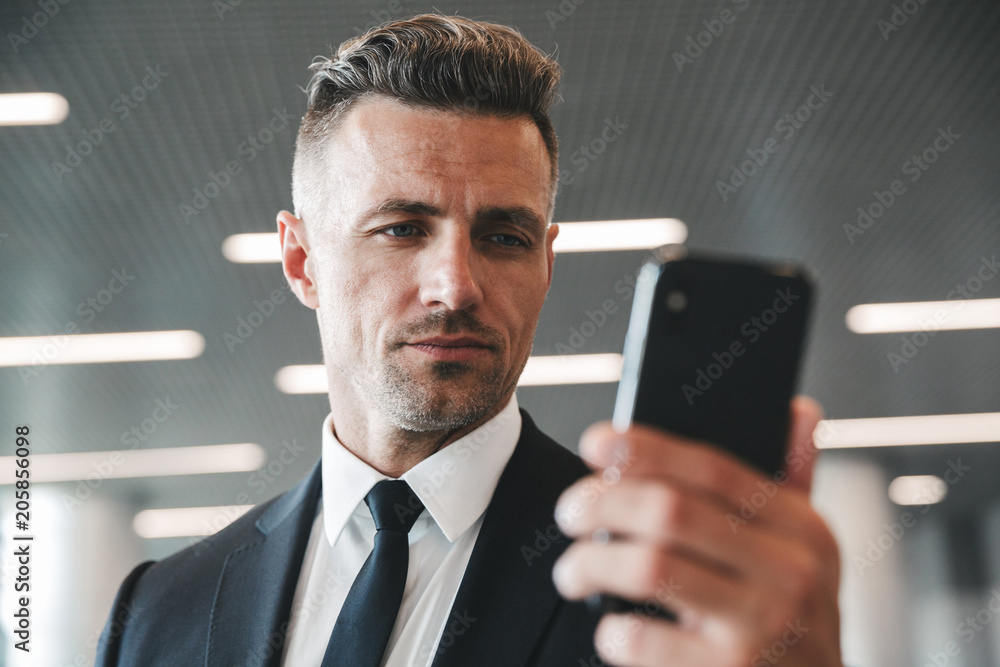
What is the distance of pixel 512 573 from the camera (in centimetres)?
110

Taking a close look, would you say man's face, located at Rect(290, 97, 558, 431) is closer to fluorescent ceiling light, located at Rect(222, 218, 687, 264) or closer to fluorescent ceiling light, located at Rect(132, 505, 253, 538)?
fluorescent ceiling light, located at Rect(222, 218, 687, 264)

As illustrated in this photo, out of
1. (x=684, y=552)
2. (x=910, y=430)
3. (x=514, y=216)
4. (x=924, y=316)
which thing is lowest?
(x=684, y=552)

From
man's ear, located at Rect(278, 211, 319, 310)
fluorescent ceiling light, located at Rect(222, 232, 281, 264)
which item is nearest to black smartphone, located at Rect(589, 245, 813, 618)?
man's ear, located at Rect(278, 211, 319, 310)

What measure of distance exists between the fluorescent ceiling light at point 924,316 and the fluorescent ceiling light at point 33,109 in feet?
19.3

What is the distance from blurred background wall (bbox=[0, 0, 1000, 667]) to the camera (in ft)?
12.1

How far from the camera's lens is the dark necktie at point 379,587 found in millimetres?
1093

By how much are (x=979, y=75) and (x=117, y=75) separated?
4.61 metres

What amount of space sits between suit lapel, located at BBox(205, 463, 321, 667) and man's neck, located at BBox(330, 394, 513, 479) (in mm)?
167

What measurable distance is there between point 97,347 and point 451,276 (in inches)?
245

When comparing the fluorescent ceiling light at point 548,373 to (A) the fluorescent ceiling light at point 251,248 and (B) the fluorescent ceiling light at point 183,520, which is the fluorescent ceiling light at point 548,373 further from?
(B) the fluorescent ceiling light at point 183,520

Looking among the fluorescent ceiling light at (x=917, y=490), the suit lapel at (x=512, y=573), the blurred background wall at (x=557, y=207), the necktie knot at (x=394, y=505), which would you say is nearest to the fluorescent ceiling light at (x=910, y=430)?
the blurred background wall at (x=557, y=207)

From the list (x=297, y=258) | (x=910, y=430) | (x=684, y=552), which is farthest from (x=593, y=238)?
(x=910, y=430)

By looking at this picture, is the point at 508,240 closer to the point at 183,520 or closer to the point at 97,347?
the point at 97,347

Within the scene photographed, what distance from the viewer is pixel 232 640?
1207mm
